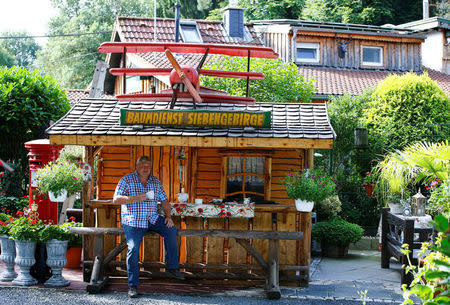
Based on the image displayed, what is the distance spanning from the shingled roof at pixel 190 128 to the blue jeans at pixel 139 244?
131cm

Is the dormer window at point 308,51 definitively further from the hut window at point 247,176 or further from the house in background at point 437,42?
the hut window at point 247,176

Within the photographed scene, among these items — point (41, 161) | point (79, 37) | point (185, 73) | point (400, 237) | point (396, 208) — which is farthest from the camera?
point (79, 37)

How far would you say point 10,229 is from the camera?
28.4 feet

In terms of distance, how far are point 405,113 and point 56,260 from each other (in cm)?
989

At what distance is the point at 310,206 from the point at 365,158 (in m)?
6.14

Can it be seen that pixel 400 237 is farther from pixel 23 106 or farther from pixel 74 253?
pixel 23 106

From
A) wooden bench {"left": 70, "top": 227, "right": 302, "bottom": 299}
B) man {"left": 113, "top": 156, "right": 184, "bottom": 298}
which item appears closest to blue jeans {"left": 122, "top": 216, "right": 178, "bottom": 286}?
man {"left": 113, "top": 156, "right": 184, "bottom": 298}

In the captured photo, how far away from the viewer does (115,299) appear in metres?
8.02

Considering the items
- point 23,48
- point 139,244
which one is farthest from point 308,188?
point 23,48

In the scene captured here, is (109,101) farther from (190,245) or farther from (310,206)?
(310,206)

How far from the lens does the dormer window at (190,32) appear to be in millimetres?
23656

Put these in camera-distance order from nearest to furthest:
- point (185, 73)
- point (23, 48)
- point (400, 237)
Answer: point (185, 73) → point (400, 237) → point (23, 48)

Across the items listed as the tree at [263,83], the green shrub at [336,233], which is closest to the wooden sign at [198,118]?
the green shrub at [336,233]

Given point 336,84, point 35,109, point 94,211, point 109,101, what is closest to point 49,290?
point 94,211
